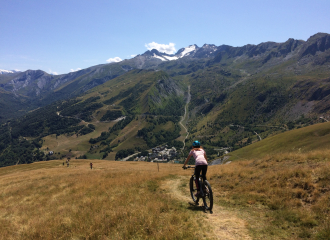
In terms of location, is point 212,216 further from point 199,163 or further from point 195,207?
point 199,163

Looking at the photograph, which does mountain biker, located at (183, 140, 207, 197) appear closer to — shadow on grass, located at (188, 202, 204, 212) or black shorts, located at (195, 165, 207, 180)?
black shorts, located at (195, 165, 207, 180)

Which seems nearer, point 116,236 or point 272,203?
point 116,236

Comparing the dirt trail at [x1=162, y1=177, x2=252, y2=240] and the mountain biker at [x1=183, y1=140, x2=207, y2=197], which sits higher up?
the mountain biker at [x1=183, y1=140, x2=207, y2=197]

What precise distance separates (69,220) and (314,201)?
45.6ft

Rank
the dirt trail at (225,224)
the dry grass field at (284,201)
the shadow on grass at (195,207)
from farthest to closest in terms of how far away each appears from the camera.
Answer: the shadow on grass at (195,207) < the dirt trail at (225,224) < the dry grass field at (284,201)

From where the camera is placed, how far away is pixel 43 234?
840cm

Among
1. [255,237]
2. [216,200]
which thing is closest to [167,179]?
[216,200]

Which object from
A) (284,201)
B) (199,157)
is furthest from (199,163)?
(284,201)

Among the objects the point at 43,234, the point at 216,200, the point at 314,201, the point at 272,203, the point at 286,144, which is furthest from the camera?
the point at 286,144

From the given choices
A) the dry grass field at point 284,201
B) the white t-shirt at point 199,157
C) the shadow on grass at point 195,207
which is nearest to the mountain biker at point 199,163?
the white t-shirt at point 199,157

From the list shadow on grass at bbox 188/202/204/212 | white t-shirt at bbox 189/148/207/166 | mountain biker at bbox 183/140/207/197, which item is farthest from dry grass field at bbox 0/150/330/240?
white t-shirt at bbox 189/148/207/166

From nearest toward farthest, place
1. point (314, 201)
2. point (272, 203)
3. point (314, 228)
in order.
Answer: point (314, 228)
point (314, 201)
point (272, 203)

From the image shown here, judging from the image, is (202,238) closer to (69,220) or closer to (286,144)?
(69,220)

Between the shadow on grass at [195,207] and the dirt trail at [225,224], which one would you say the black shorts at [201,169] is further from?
the dirt trail at [225,224]
